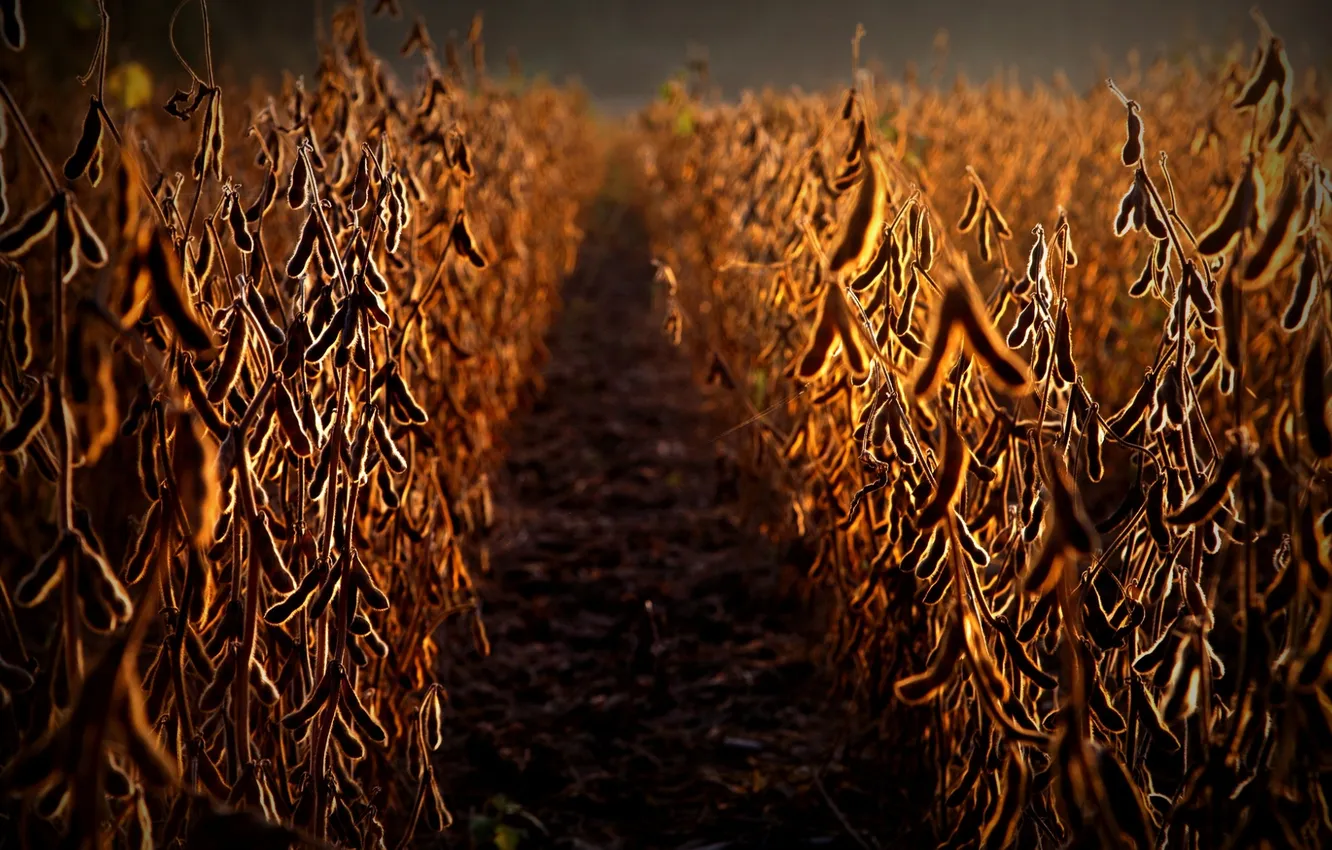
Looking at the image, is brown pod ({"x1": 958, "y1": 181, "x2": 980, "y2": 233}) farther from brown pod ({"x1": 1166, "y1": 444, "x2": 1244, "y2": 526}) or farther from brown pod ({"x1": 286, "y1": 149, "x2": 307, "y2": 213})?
brown pod ({"x1": 286, "y1": 149, "x2": 307, "y2": 213})

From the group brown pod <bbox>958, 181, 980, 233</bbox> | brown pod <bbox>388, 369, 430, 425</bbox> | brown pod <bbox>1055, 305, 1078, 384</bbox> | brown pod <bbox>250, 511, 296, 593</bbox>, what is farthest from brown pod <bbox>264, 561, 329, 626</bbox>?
brown pod <bbox>958, 181, 980, 233</bbox>

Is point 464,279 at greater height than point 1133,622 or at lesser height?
greater

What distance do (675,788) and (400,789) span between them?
0.50m

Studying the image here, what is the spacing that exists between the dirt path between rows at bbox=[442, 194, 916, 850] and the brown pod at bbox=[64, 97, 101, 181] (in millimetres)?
1094

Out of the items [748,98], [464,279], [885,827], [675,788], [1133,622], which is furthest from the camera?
[748,98]

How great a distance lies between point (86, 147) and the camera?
0.86 meters

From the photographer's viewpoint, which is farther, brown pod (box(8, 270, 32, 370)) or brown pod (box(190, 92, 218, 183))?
brown pod (box(190, 92, 218, 183))

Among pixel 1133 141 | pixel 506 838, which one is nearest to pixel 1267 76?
pixel 1133 141

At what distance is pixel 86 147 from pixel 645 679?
1.53 metres

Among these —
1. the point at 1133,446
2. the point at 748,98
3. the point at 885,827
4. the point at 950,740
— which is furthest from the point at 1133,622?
the point at 748,98

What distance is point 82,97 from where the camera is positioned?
5.08m

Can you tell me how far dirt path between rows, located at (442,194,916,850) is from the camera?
5.43 feet

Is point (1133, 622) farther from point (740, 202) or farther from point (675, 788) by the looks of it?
point (740, 202)

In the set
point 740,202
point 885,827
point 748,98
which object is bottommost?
point 885,827
